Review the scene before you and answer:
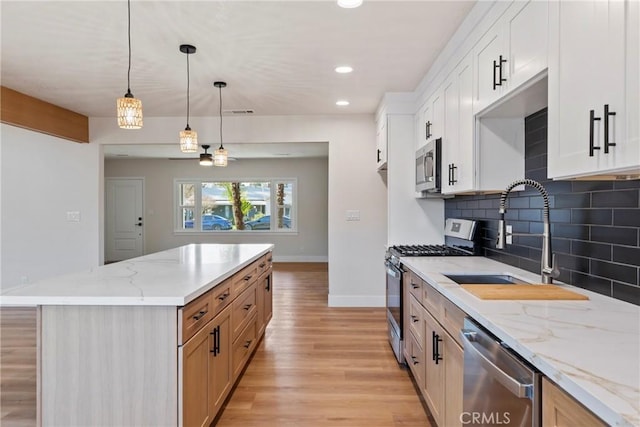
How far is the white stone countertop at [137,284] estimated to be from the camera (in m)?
1.64

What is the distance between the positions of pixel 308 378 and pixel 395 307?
0.89 metres

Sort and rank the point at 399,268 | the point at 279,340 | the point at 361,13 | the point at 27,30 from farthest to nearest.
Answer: the point at 279,340
the point at 399,268
the point at 27,30
the point at 361,13

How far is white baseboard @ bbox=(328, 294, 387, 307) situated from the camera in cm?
492

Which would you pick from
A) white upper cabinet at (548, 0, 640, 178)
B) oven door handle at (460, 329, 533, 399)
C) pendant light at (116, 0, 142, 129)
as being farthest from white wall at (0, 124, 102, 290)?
white upper cabinet at (548, 0, 640, 178)

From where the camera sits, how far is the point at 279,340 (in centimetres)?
366

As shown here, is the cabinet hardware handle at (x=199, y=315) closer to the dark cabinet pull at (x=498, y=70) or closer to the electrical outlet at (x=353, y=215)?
the dark cabinet pull at (x=498, y=70)

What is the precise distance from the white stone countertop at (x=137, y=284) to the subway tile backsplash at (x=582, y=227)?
183 cm

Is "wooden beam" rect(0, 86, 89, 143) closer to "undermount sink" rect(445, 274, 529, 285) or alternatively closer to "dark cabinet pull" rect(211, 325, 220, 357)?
"dark cabinet pull" rect(211, 325, 220, 357)

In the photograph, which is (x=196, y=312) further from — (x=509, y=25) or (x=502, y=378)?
(x=509, y=25)

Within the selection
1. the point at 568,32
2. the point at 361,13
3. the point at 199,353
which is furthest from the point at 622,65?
the point at 199,353

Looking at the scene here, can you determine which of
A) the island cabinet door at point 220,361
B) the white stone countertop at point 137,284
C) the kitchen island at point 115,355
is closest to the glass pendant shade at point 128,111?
the white stone countertop at point 137,284

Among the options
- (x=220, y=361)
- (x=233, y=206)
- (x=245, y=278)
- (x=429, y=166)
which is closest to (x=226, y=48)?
(x=245, y=278)

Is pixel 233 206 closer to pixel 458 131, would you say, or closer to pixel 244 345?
pixel 244 345

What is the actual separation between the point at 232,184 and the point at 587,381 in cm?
912
